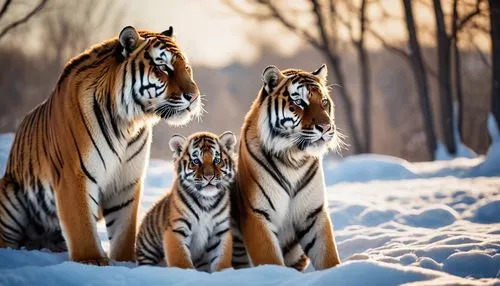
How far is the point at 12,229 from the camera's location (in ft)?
14.3

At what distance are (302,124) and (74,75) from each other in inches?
58.0

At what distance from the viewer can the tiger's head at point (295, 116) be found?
3.98m

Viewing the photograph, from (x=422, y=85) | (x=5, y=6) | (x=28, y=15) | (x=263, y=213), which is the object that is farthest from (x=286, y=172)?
(x=422, y=85)

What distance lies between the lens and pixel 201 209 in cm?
410

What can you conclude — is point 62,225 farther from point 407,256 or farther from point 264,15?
point 264,15

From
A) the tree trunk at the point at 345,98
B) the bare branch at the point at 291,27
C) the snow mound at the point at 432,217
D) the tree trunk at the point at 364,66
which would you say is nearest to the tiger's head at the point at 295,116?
the snow mound at the point at 432,217

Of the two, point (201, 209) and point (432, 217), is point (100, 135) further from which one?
point (432, 217)

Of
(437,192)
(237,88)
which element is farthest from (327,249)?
(237,88)

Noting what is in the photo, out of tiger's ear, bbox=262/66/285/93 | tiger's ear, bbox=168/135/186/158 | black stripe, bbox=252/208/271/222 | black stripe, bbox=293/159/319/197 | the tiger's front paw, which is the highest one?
tiger's ear, bbox=262/66/285/93

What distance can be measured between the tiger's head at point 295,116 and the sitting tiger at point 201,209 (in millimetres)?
341

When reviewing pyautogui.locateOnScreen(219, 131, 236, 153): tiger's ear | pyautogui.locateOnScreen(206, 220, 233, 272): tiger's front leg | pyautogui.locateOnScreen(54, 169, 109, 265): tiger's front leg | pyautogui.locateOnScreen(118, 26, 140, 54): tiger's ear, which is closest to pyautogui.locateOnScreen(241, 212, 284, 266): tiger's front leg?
pyautogui.locateOnScreen(206, 220, 233, 272): tiger's front leg

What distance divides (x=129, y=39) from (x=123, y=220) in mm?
1200

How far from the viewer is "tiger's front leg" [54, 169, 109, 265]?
394 cm

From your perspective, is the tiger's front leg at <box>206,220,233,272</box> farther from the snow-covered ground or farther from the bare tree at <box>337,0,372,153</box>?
the bare tree at <box>337,0,372,153</box>
